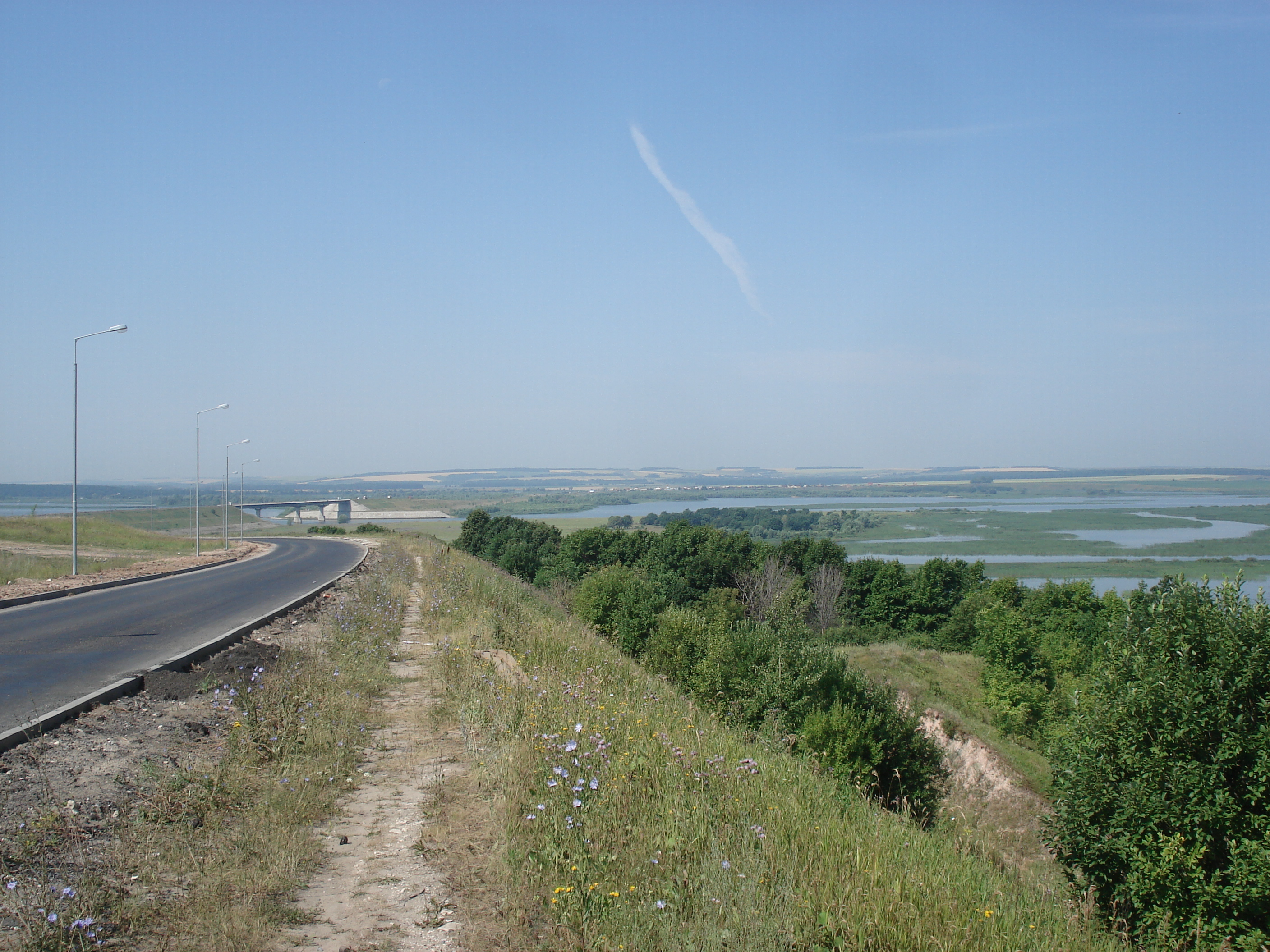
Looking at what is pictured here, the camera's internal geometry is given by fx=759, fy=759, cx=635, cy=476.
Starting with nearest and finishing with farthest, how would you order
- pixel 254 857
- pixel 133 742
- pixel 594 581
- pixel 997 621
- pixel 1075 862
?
1. pixel 254 857
2. pixel 133 742
3. pixel 1075 862
4. pixel 594 581
5. pixel 997 621

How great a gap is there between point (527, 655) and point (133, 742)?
5705mm

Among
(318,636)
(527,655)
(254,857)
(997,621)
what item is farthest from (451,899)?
(997,621)

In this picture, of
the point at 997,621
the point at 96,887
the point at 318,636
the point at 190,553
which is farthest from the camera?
the point at 997,621

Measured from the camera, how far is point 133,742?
755cm

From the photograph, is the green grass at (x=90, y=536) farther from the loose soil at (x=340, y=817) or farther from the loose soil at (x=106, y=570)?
the loose soil at (x=340, y=817)

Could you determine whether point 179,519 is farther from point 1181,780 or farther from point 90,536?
point 1181,780

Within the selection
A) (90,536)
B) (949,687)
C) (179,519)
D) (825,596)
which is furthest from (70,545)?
(179,519)

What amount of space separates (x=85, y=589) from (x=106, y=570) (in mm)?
8151

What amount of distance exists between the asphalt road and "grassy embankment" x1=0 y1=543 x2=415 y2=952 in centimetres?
247

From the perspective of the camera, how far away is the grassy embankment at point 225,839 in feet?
13.9

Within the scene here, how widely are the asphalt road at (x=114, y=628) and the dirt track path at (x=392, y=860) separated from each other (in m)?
4.02

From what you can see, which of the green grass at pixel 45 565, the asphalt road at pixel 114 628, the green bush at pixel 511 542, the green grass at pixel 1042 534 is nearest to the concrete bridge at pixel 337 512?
the green bush at pixel 511 542

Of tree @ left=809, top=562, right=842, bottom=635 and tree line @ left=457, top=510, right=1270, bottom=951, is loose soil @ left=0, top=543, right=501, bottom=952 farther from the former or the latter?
tree @ left=809, top=562, right=842, bottom=635

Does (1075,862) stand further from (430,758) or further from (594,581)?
(594,581)
